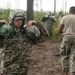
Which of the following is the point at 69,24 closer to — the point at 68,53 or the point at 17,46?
the point at 68,53

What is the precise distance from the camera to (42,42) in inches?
422

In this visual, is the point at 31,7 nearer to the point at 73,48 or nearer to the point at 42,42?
the point at 42,42

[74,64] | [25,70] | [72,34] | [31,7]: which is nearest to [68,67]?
[74,64]

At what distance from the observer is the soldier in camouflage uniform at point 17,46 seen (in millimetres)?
3720

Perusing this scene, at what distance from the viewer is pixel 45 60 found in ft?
26.1

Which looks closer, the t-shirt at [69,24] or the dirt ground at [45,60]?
the t-shirt at [69,24]

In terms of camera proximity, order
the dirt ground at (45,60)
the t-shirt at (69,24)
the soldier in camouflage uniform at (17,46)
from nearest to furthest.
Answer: the soldier in camouflage uniform at (17,46), the t-shirt at (69,24), the dirt ground at (45,60)

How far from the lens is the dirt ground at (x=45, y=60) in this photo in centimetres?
686

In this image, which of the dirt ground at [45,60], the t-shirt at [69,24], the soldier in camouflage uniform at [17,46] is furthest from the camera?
the dirt ground at [45,60]

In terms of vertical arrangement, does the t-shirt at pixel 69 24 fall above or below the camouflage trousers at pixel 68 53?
above

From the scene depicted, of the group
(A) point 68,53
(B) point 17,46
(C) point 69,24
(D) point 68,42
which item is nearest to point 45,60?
(A) point 68,53

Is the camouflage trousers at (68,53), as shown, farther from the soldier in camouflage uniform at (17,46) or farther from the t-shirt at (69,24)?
the soldier in camouflage uniform at (17,46)

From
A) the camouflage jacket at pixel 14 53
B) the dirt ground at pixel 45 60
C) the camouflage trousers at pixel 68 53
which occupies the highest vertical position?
the camouflage jacket at pixel 14 53

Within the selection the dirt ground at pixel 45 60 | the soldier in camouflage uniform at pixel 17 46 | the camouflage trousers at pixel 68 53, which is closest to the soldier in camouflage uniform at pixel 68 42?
the camouflage trousers at pixel 68 53
